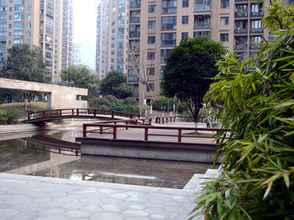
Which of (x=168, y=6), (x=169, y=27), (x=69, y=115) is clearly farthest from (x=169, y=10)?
(x=69, y=115)

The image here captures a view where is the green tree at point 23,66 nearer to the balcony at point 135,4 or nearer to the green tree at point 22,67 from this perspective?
the green tree at point 22,67

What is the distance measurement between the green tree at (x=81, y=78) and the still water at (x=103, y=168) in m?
37.6

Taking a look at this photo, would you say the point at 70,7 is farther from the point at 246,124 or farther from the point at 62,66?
the point at 246,124

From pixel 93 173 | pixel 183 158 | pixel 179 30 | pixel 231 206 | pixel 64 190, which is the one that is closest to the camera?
pixel 231 206

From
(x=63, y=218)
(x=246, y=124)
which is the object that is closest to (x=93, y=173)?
(x=63, y=218)

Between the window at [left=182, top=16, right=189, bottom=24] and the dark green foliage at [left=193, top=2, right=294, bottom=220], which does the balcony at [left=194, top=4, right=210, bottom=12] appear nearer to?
the window at [left=182, top=16, right=189, bottom=24]

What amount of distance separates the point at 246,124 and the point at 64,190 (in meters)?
4.41

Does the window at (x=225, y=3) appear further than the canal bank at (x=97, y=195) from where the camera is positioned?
Yes

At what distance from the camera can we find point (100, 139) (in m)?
11.6

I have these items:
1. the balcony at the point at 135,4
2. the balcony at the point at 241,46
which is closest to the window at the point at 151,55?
the balcony at the point at 135,4

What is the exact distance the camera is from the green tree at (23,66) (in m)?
41.9

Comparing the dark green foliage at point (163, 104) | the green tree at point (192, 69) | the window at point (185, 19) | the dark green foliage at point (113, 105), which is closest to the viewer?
the green tree at point (192, 69)

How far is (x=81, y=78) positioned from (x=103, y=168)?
4165 cm

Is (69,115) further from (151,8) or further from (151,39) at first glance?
(151,8)
